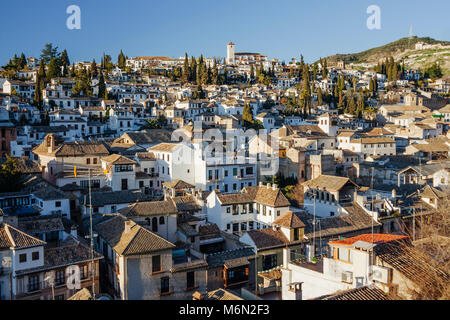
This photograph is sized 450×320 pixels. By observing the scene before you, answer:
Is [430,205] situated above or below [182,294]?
above

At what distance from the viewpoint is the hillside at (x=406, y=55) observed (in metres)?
140

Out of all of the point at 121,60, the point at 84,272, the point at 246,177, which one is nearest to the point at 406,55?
the point at 121,60

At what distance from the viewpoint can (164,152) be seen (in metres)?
35.1

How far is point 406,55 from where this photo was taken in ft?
520

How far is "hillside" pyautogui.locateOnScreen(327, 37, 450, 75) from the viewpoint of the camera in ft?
460

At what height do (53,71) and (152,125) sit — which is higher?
(53,71)

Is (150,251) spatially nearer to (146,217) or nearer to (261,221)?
(146,217)

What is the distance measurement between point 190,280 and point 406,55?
16143cm

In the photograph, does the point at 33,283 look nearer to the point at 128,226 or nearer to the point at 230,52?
the point at 128,226

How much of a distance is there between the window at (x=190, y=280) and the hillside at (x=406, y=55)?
132 m

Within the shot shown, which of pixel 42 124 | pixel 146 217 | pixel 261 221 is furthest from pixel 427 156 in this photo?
pixel 42 124

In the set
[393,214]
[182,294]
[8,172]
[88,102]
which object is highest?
[88,102]

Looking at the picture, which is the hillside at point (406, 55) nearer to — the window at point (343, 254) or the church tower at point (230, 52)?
the church tower at point (230, 52)
